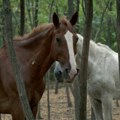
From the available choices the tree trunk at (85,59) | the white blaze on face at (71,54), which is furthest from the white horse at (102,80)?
the tree trunk at (85,59)

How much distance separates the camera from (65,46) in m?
4.46

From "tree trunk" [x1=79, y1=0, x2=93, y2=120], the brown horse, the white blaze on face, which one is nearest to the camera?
"tree trunk" [x1=79, y1=0, x2=93, y2=120]

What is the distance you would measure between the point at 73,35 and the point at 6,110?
1.48 meters

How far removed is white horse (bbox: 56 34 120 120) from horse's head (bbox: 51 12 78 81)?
1758 mm

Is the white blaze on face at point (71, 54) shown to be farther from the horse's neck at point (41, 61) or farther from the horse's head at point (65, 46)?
the horse's neck at point (41, 61)

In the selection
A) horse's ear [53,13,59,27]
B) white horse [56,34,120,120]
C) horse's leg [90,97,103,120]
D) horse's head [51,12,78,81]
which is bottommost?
horse's leg [90,97,103,120]

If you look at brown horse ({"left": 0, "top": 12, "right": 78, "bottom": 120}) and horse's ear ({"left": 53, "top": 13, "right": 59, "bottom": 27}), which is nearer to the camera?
horse's ear ({"left": 53, "top": 13, "right": 59, "bottom": 27})

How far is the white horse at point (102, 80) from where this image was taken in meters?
6.58

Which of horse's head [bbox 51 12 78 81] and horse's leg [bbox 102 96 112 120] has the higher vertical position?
horse's head [bbox 51 12 78 81]

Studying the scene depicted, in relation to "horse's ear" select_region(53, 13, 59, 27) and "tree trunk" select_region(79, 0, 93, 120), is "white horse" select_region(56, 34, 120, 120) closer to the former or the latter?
"horse's ear" select_region(53, 13, 59, 27)

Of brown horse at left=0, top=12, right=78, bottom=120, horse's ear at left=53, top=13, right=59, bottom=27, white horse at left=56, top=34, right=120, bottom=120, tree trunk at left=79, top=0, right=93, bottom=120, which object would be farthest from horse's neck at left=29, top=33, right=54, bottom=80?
white horse at left=56, top=34, right=120, bottom=120

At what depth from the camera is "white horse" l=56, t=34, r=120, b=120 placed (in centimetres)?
658

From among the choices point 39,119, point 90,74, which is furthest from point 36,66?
point 39,119

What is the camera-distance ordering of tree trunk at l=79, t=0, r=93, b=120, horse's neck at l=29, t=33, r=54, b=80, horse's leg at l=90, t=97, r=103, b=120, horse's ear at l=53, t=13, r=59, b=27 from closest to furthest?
1. tree trunk at l=79, t=0, r=93, b=120
2. horse's ear at l=53, t=13, r=59, b=27
3. horse's neck at l=29, t=33, r=54, b=80
4. horse's leg at l=90, t=97, r=103, b=120
